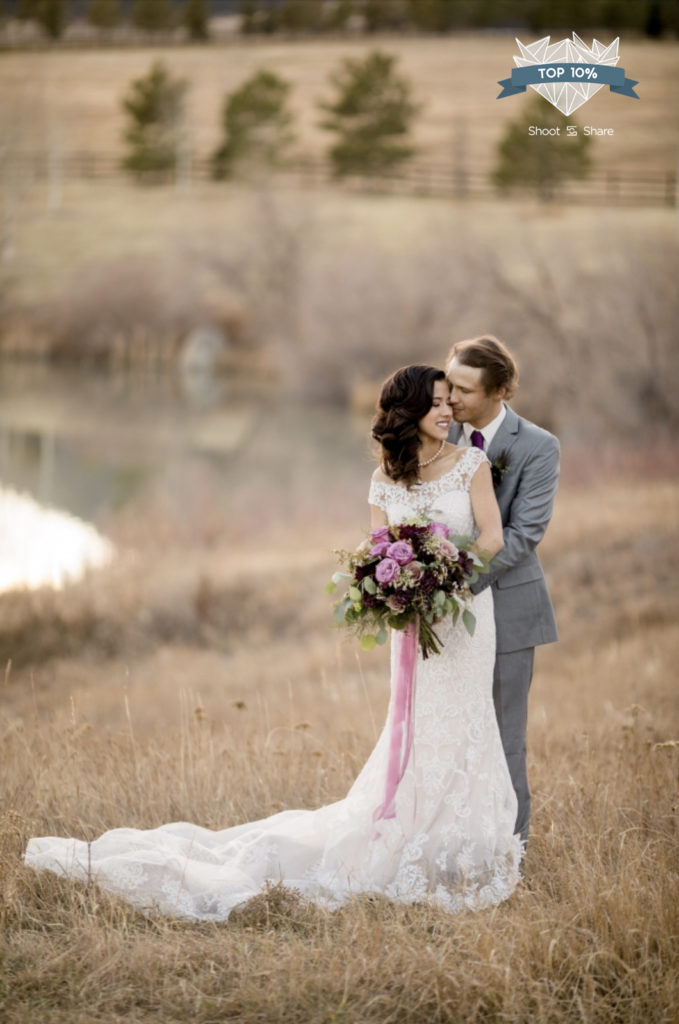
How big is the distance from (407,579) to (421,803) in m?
0.96

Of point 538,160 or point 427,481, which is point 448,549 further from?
point 538,160

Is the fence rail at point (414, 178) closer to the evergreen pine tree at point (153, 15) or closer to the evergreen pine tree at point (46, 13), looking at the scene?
the evergreen pine tree at point (46, 13)

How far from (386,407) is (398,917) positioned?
1.87 meters

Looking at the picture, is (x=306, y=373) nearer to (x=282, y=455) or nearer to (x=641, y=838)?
(x=282, y=455)

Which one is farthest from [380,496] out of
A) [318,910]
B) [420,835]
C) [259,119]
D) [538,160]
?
[259,119]

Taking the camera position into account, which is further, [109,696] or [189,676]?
[189,676]

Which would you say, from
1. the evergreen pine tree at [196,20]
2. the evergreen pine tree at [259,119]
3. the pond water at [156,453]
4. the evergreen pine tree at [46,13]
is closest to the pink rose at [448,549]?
the pond water at [156,453]

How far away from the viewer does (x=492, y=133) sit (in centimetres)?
5925

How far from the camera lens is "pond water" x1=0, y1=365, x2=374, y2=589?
16.2m

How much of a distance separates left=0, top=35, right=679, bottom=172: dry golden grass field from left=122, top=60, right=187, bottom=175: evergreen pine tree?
1109mm

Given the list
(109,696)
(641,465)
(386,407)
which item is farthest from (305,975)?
(641,465)

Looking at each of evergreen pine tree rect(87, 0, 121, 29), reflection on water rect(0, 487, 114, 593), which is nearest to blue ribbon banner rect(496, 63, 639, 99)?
reflection on water rect(0, 487, 114, 593)

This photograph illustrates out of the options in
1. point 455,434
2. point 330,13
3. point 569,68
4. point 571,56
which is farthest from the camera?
point 330,13

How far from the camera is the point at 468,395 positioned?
13.1 feet
